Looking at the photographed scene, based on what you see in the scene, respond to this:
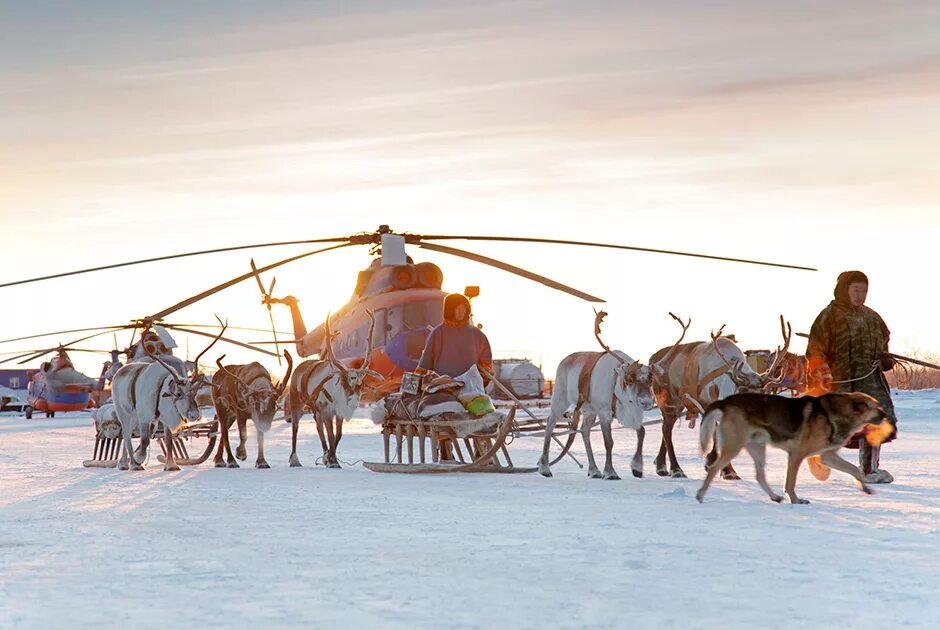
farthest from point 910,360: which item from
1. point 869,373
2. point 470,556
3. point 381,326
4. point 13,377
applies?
point 13,377

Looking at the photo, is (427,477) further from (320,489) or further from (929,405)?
(929,405)

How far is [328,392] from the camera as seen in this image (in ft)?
64.8

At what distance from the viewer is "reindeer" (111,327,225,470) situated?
60.7 ft

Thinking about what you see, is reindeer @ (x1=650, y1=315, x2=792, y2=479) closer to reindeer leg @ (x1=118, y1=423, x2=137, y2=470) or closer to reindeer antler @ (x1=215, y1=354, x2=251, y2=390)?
reindeer antler @ (x1=215, y1=354, x2=251, y2=390)

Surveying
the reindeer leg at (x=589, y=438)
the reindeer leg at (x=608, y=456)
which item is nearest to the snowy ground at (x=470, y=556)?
the reindeer leg at (x=608, y=456)

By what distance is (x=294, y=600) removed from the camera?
22.1ft

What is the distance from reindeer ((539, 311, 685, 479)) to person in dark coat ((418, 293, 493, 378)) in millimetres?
1480

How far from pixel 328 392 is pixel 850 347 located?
8333 mm

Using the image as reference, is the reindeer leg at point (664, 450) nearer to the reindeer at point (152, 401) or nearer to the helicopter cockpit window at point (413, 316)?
the reindeer at point (152, 401)

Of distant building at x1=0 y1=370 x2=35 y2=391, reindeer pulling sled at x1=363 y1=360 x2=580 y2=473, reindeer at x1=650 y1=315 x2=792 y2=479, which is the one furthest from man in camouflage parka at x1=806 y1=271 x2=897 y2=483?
distant building at x1=0 y1=370 x2=35 y2=391

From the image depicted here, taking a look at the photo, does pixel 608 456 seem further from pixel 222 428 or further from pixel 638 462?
pixel 222 428

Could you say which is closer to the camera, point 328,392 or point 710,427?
point 710,427

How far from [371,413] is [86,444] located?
590 inches

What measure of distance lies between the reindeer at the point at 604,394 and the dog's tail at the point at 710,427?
2983 mm
